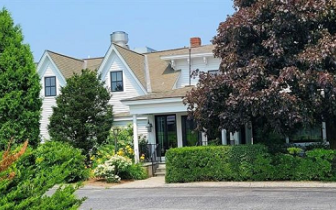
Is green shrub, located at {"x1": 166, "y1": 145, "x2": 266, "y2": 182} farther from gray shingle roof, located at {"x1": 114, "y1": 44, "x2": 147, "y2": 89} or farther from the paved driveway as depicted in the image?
gray shingle roof, located at {"x1": 114, "y1": 44, "x2": 147, "y2": 89}

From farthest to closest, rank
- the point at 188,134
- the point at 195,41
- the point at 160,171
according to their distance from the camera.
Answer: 1. the point at 195,41
2. the point at 188,134
3. the point at 160,171

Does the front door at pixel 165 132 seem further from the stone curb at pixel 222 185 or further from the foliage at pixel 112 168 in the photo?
the stone curb at pixel 222 185

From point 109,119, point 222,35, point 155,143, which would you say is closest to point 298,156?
point 222,35

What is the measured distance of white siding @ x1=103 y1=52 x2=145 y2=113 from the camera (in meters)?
23.5

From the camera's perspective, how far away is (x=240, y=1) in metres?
15.5

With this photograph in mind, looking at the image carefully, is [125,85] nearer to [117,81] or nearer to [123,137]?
[117,81]

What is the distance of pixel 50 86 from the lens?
2480 cm

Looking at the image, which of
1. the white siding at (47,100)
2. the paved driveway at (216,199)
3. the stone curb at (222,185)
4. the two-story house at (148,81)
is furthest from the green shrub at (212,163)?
the white siding at (47,100)

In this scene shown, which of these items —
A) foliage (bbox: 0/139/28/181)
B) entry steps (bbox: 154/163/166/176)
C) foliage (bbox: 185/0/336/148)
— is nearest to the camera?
foliage (bbox: 0/139/28/181)

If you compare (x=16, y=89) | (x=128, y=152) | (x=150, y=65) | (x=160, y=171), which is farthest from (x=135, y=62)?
(x=16, y=89)

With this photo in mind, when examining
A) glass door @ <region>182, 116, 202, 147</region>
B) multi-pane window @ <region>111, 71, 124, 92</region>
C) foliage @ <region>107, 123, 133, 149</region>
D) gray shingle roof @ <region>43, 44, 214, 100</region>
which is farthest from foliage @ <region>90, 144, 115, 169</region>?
multi-pane window @ <region>111, 71, 124, 92</region>

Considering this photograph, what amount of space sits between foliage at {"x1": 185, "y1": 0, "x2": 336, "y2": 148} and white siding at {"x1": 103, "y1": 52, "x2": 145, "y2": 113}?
8.82 m

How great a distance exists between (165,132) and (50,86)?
27.7 ft

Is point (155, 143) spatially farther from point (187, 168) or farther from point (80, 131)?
point (187, 168)
